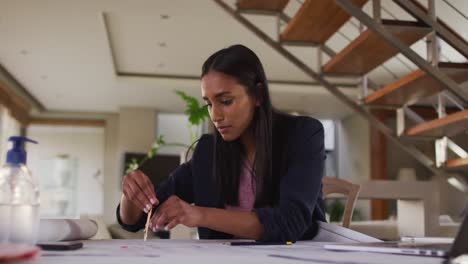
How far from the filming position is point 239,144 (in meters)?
1.57

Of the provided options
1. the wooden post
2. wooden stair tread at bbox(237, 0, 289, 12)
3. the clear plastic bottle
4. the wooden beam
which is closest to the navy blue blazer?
the clear plastic bottle

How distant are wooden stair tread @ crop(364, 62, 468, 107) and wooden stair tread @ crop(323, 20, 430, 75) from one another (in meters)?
0.18

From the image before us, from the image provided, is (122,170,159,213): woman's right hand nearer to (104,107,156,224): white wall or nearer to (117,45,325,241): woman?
(117,45,325,241): woman

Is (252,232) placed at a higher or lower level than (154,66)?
lower

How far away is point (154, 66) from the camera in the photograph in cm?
770

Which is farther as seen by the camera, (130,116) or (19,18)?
(130,116)

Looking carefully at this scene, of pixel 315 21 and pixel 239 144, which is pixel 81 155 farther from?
pixel 239 144

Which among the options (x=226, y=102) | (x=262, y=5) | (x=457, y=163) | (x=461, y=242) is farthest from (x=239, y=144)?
(x=262, y=5)

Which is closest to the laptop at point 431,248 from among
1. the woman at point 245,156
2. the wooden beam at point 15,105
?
the woman at point 245,156

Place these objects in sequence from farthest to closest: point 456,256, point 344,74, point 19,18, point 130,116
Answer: point 130,116, point 19,18, point 344,74, point 456,256

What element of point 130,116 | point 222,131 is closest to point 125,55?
point 130,116

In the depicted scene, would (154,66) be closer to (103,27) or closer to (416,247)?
(103,27)

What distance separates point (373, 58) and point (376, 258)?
2668 mm

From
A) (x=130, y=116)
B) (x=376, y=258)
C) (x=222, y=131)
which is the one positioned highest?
(x=130, y=116)
